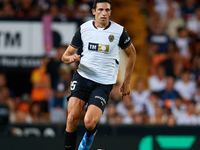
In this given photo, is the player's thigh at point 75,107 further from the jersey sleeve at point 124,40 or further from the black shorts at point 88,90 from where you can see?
the jersey sleeve at point 124,40

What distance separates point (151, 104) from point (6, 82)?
14.2 feet

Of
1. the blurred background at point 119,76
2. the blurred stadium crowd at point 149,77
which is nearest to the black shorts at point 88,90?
the blurred background at point 119,76

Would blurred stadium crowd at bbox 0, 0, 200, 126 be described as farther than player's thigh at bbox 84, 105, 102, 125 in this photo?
Yes

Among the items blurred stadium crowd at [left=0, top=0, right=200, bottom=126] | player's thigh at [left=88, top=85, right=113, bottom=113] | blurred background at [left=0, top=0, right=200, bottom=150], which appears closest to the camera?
player's thigh at [left=88, top=85, right=113, bottom=113]

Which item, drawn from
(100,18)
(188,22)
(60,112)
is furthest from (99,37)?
(188,22)

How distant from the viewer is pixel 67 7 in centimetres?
1262

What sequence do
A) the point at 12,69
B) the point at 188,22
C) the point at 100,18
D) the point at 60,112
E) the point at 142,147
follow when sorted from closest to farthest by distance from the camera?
the point at 100,18 < the point at 142,147 < the point at 60,112 < the point at 12,69 < the point at 188,22

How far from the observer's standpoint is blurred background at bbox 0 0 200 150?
26.2ft

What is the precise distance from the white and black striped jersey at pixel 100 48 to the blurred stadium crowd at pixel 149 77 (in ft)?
11.4

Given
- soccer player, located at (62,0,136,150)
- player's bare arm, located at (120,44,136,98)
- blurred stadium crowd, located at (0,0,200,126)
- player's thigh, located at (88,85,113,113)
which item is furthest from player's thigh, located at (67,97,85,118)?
blurred stadium crowd, located at (0,0,200,126)

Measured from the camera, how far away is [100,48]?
241 inches

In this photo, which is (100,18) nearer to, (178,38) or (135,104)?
(135,104)

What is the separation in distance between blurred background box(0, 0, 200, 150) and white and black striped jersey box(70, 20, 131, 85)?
5.55 ft

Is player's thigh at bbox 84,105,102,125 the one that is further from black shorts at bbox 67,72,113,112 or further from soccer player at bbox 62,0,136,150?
black shorts at bbox 67,72,113,112
